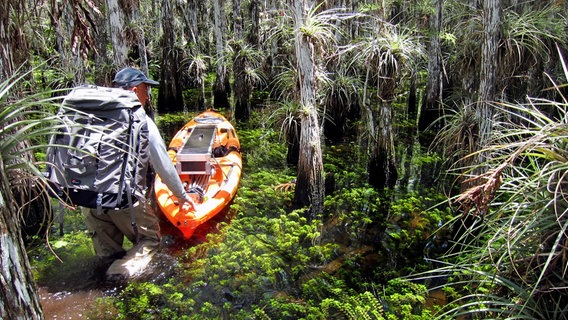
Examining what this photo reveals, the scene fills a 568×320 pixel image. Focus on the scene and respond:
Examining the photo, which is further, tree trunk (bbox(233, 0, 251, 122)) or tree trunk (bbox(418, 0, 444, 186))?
tree trunk (bbox(233, 0, 251, 122))

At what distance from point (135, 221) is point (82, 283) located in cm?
92

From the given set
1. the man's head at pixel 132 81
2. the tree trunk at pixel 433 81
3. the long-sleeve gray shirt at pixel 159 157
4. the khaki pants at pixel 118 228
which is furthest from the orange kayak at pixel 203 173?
the tree trunk at pixel 433 81

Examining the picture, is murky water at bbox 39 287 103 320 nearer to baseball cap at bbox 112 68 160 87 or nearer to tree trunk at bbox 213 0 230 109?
baseball cap at bbox 112 68 160 87

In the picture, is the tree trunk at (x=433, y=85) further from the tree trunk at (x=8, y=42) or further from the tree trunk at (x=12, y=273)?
the tree trunk at (x=12, y=273)

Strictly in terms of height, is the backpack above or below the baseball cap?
below

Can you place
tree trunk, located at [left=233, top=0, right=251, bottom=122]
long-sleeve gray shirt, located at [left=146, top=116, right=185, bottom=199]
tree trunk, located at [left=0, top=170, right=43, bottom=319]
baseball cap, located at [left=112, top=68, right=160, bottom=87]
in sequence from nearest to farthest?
tree trunk, located at [left=0, top=170, right=43, bottom=319], long-sleeve gray shirt, located at [left=146, top=116, right=185, bottom=199], baseball cap, located at [left=112, top=68, right=160, bottom=87], tree trunk, located at [left=233, top=0, right=251, bottom=122]

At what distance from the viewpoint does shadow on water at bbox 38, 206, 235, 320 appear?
4.23 m

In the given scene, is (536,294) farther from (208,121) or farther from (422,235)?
(208,121)

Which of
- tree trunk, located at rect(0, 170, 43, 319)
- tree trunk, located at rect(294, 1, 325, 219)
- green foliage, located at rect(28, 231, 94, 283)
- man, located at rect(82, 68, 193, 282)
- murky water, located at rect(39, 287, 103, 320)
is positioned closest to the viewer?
tree trunk, located at rect(0, 170, 43, 319)

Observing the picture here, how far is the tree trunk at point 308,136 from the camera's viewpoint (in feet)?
19.6

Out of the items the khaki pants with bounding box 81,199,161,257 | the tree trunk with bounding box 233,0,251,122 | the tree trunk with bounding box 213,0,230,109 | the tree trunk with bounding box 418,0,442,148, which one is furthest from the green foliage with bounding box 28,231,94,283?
the tree trunk with bounding box 213,0,230,109

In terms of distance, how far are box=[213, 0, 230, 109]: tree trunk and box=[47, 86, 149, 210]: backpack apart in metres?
8.82

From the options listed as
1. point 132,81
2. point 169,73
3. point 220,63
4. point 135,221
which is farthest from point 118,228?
point 169,73

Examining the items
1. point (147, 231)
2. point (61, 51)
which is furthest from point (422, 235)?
point (61, 51)
